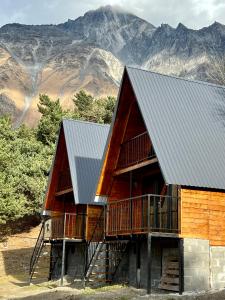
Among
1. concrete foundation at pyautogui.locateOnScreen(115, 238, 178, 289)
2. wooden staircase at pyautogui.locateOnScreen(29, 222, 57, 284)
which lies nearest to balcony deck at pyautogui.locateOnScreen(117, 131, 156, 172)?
concrete foundation at pyautogui.locateOnScreen(115, 238, 178, 289)

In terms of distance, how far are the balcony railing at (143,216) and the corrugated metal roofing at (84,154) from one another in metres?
4.30

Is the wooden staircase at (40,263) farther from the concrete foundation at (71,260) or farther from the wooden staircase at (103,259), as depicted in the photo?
the wooden staircase at (103,259)

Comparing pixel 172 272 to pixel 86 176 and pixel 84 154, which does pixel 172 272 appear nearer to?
pixel 86 176

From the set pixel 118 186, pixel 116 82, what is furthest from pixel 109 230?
pixel 116 82

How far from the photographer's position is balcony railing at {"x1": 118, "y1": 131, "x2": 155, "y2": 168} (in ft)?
71.1

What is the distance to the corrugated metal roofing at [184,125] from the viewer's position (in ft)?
61.2

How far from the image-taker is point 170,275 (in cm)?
1875

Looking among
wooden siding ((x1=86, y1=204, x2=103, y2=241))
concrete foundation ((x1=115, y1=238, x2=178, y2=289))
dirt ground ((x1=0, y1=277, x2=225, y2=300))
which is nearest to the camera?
dirt ground ((x1=0, y1=277, x2=225, y2=300))

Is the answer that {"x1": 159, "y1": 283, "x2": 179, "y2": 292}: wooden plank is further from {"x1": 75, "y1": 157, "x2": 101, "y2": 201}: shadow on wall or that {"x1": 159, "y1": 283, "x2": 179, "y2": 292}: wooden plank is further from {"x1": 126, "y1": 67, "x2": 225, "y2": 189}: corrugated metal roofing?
{"x1": 75, "y1": 157, "x2": 101, "y2": 201}: shadow on wall

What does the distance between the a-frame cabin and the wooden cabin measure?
3.41 m

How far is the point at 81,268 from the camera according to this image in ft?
88.9

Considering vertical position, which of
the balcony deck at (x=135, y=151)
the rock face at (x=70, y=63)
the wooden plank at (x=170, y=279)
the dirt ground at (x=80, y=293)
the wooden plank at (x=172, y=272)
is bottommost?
the dirt ground at (x=80, y=293)

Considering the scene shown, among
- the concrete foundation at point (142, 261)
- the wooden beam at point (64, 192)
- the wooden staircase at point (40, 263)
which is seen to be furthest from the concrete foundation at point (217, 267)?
the wooden staircase at point (40, 263)

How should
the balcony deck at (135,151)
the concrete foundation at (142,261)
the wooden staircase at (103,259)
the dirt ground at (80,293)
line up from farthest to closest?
the wooden staircase at (103,259) < the balcony deck at (135,151) < the concrete foundation at (142,261) < the dirt ground at (80,293)
